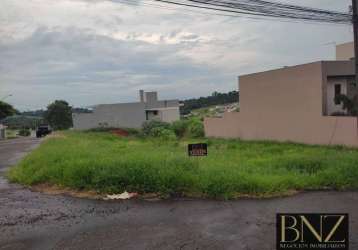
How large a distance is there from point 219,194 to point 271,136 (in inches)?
696

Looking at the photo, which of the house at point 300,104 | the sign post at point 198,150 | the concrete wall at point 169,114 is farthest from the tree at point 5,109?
the sign post at point 198,150

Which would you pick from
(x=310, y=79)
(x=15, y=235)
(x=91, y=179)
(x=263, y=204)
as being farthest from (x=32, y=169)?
(x=310, y=79)

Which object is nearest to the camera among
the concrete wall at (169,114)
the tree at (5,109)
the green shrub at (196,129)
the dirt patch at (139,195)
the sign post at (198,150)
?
the dirt patch at (139,195)

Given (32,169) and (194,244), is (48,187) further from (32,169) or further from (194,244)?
(194,244)

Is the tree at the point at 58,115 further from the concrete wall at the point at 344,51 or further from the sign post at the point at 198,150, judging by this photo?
the sign post at the point at 198,150

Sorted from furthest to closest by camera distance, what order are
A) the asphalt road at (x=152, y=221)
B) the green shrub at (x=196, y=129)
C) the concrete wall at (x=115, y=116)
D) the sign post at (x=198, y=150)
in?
the concrete wall at (x=115, y=116) → the green shrub at (x=196, y=129) → the sign post at (x=198, y=150) → the asphalt road at (x=152, y=221)

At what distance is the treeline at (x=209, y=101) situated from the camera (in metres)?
70.8

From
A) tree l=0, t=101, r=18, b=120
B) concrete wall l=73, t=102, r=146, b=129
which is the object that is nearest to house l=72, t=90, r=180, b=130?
concrete wall l=73, t=102, r=146, b=129

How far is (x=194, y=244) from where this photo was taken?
20.4ft

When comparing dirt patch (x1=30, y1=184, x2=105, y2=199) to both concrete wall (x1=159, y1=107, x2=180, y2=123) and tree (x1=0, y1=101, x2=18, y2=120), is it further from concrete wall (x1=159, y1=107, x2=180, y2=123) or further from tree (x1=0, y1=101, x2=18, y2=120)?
tree (x1=0, y1=101, x2=18, y2=120)

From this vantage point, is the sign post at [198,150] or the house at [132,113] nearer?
the sign post at [198,150]

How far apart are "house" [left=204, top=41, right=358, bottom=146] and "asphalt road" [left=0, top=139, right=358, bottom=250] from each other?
1158 centimetres

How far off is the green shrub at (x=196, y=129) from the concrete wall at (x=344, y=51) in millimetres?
12988

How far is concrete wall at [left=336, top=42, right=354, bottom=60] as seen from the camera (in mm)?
30406
